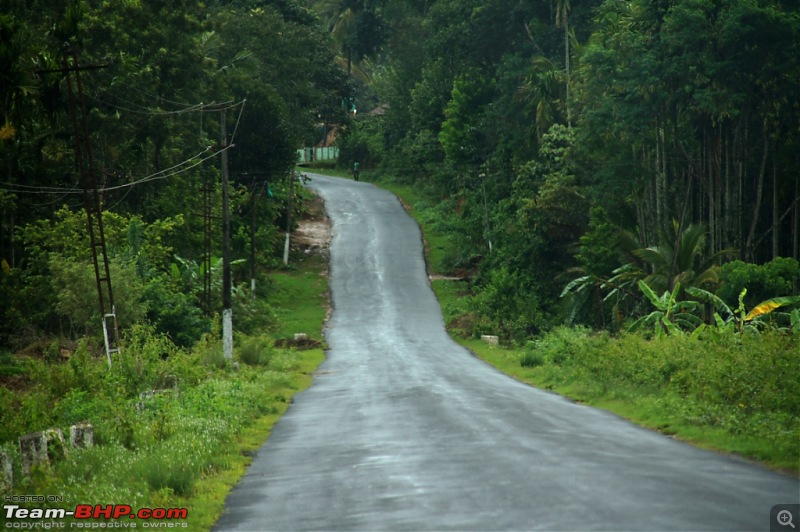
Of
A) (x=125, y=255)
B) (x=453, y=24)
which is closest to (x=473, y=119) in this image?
(x=453, y=24)

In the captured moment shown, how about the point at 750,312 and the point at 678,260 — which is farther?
the point at 678,260

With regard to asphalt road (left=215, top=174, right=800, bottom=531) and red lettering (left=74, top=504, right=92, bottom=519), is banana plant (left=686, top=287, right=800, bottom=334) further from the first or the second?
red lettering (left=74, top=504, right=92, bottom=519)

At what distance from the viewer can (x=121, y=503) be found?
12273 millimetres

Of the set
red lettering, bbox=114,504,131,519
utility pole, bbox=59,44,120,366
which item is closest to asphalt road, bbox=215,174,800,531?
red lettering, bbox=114,504,131,519

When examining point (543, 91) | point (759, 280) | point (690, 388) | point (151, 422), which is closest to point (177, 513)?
point (151, 422)

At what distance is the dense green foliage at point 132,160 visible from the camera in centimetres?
3366

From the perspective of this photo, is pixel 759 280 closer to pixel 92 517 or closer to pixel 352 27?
pixel 92 517

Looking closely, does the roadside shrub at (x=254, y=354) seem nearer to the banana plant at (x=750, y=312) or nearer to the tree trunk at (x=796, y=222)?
the banana plant at (x=750, y=312)

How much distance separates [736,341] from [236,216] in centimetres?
4101

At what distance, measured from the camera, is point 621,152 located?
4762cm

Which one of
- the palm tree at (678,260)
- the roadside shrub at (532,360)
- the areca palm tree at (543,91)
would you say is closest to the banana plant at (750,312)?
the palm tree at (678,260)

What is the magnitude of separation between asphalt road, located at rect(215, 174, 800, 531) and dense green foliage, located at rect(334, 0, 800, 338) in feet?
53.3

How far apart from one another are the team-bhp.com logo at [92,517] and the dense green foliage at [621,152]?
2647cm

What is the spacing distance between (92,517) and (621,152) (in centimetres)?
3968
